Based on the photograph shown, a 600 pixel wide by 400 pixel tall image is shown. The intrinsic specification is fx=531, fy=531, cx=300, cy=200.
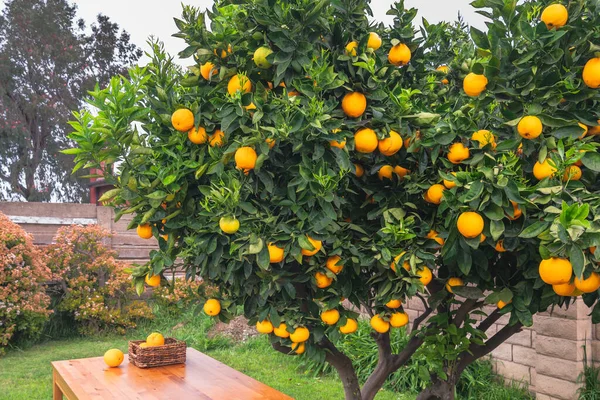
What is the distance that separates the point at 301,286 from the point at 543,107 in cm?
95

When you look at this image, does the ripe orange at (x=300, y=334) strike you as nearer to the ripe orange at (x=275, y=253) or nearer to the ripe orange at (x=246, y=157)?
the ripe orange at (x=275, y=253)

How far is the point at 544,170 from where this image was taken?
138 centimetres

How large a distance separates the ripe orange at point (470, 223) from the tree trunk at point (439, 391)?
993 millimetres

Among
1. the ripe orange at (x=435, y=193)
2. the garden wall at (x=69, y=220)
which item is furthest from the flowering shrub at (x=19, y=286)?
the ripe orange at (x=435, y=193)

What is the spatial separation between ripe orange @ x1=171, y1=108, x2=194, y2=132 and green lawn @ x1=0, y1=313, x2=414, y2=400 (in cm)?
331

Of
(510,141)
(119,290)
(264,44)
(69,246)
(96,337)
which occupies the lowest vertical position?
(96,337)

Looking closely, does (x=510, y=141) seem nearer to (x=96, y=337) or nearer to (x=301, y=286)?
(x=301, y=286)

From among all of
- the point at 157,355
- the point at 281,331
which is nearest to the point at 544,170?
the point at 281,331

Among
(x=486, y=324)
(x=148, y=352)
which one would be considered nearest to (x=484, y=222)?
(x=486, y=324)

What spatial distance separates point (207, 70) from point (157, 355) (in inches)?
84.7

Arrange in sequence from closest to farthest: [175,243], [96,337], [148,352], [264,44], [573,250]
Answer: [573,250] → [264,44] → [175,243] → [148,352] → [96,337]

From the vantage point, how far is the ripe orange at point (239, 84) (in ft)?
4.98

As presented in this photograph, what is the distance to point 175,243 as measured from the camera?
1.86m

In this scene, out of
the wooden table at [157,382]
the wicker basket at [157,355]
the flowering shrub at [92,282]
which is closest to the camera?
the wooden table at [157,382]
